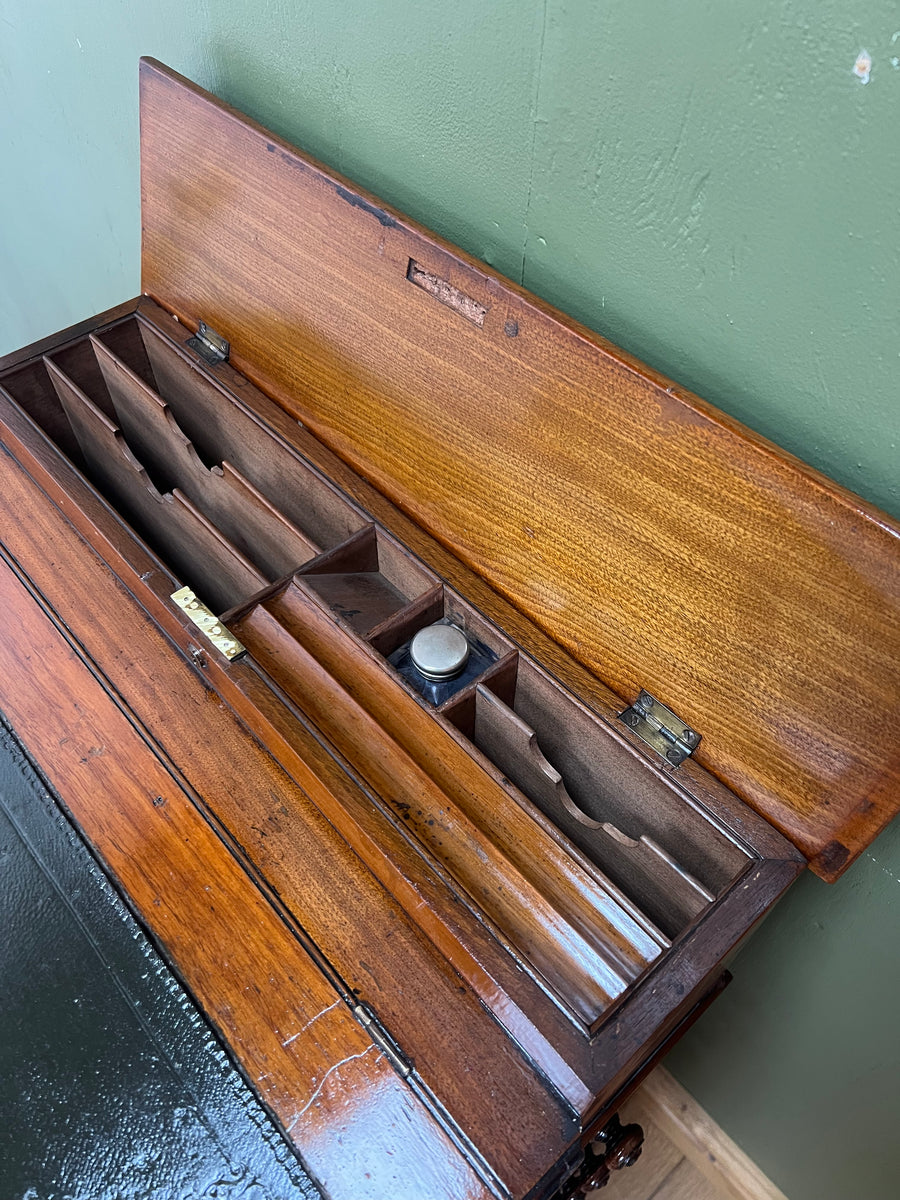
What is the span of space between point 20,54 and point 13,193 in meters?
0.49

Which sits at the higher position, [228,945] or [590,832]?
[228,945]

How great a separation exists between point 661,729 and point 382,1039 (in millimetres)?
421

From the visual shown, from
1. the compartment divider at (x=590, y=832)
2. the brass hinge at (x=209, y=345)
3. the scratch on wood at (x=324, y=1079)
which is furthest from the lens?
the brass hinge at (x=209, y=345)

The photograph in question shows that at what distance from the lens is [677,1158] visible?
1754 mm

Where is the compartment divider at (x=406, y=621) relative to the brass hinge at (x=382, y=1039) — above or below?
above

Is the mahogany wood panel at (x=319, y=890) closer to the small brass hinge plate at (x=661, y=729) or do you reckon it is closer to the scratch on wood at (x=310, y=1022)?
the scratch on wood at (x=310, y=1022)

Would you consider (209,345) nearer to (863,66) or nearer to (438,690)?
(438,690)

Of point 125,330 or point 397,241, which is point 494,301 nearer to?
point 397,241

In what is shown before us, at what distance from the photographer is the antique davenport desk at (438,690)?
2.48 ft

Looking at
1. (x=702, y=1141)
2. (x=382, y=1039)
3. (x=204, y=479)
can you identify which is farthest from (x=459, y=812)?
(x=702, y=1141)

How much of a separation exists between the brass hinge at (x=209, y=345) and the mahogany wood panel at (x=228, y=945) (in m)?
0.48

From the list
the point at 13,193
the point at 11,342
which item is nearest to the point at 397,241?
the point at 13,193

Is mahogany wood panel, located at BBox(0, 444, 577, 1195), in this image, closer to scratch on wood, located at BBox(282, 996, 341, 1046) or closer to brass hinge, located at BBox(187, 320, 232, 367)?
scratch on wood, located at BBox(282, 996, 341, 1046)

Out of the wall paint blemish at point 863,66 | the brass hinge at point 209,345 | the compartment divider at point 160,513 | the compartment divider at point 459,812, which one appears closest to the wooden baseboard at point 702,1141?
the compartment divider at point 459,812
